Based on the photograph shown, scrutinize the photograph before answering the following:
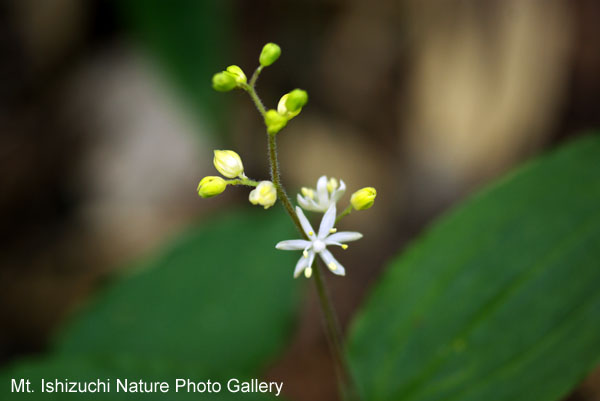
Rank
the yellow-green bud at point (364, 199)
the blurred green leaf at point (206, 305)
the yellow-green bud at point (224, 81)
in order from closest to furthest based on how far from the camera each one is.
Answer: the yellow-green bud at point (224, 81)
the yellow-green bud at point (364, 199)
the blurred green leaf at point (206, 305)

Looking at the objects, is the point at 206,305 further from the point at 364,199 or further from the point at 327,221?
the point at 364,199

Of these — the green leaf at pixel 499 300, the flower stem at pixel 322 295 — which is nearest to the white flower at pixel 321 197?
the flower stem at pixel 322 295

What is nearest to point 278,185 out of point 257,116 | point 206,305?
point 206,305

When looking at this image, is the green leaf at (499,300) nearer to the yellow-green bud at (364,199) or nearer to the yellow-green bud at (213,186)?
the yellow-green bud at (364,199)

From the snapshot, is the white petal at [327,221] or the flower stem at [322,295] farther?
the white petal at [327,221]

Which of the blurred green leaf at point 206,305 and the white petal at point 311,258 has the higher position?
the blurred green leaf at point 206,305

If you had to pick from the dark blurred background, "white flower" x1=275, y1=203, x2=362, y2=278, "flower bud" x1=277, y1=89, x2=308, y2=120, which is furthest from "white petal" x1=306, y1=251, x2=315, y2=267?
the dark blurred background

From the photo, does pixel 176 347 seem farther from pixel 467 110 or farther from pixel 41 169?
pixel 467 110
